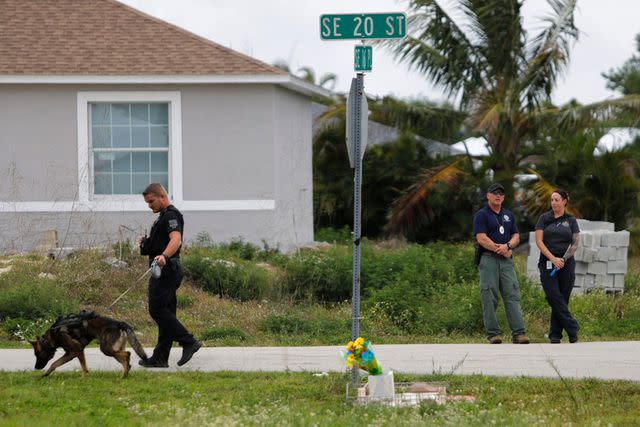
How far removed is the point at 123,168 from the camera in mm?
20094

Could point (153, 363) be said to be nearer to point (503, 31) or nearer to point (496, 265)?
point (496, 265)

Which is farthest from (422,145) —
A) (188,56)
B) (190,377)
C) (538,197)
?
(190,377)

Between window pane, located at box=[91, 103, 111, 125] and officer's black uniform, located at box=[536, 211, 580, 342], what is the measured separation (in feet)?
31.3

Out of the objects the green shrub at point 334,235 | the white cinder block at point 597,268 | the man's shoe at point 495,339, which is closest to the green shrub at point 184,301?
the man's shoe at point 495,339

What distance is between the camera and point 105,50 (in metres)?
20.5

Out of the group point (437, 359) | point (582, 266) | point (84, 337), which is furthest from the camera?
point (582, 266)

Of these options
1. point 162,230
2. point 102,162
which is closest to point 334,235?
point 102,162

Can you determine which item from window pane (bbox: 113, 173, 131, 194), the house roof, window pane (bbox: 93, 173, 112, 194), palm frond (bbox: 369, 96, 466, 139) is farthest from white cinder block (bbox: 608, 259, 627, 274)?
palm frond (bbox: 369, 96, 466, 139)

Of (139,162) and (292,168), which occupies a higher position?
(139,162)

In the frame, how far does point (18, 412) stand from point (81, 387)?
3.32ft

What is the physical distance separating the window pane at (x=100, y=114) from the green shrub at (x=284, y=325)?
6799 millimetres

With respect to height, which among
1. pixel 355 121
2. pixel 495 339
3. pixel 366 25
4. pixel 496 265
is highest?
pixel 366 25

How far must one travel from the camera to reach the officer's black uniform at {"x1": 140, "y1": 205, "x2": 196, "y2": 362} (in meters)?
10.8

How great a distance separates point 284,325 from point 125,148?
260 inches
